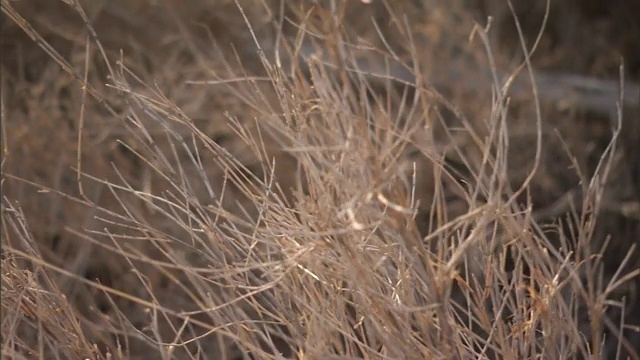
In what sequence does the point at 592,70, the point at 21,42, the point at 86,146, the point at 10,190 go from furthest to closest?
1. the point at 592,70
2. the point at 21,42
3. the point at 86,146
4. the point at 10,190

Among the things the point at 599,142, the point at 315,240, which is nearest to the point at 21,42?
the point at 599,142

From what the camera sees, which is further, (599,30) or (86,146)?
(599,30)

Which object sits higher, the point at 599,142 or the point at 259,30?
the point at 259,30

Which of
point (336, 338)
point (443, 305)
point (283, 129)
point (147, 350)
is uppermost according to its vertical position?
point (283, 129)

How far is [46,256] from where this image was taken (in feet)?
9.86

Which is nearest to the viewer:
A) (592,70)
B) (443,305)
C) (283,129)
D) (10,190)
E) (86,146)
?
(443,305)

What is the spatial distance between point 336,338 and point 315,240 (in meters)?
0.18

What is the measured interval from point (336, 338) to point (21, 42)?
2.73 m

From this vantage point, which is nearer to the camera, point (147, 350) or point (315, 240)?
point (315, 240)

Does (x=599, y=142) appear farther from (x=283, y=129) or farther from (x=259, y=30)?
(x=283, y=129)

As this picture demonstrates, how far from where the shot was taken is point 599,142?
402 centimetres

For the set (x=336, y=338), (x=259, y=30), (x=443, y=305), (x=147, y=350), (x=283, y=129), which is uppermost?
(x=283, y=129)

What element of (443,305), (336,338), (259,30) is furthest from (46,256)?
(443,305)

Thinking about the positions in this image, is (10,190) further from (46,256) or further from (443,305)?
(443,305)
